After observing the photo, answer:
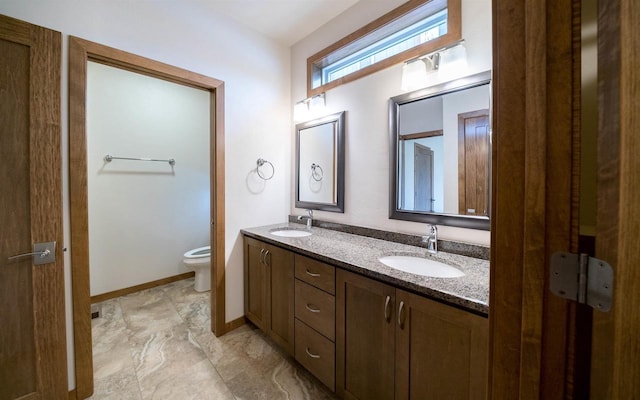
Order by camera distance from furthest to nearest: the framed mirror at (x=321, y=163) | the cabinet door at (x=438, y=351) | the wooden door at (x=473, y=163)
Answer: the framed mirror at (x=321, y=163)
the wooden door at (x=473, y=163)
the cabinet door at (x=438, y=351)

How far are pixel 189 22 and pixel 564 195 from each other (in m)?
2.48

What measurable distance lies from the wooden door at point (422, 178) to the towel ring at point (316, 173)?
0.87 meters

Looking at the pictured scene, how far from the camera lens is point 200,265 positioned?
287 centimetres

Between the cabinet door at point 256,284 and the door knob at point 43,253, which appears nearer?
the door knob at point 43,253

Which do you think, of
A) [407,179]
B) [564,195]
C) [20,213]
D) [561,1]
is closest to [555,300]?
[564,195]

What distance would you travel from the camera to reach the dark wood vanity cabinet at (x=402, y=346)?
0.95 meters

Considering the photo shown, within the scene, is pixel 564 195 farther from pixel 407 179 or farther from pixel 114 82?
pixel 114 82

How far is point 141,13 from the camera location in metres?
1.73

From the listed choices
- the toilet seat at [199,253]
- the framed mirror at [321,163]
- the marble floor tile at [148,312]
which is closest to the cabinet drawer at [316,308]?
the framed mirror at [321,163]

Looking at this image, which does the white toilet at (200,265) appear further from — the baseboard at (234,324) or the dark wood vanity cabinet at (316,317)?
the dark wood vanity cabinet at (316,317)

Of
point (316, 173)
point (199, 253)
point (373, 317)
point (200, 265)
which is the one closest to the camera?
point (373, 317)

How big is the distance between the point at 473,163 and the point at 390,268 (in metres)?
0.79

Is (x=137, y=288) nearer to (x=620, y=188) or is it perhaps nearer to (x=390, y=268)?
(x=390, y=268)

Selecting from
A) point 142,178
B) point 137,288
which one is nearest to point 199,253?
point 137,288
